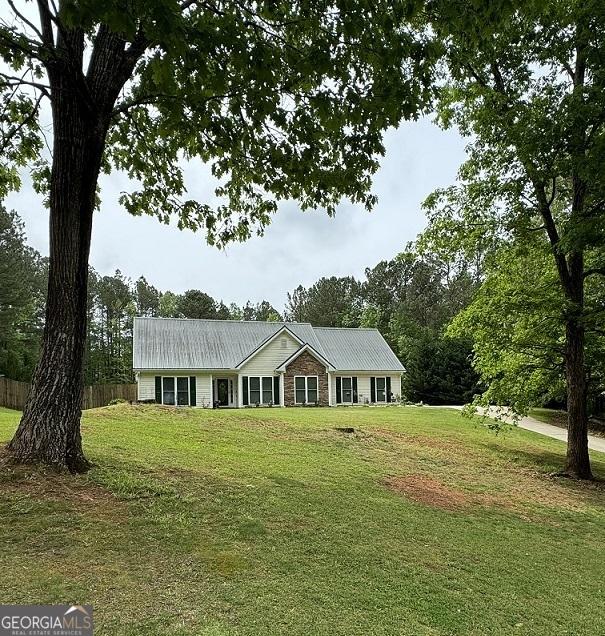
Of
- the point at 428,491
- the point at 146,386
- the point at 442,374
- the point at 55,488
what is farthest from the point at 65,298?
the point at 442,374

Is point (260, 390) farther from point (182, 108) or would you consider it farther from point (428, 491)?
point (182, 108)

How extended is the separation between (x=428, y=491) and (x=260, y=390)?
20.3 m

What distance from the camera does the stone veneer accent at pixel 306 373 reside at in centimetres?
2748

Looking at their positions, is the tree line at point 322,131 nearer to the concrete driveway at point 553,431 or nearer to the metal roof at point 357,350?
the concrete driveway at point 553,431

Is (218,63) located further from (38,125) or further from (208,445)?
(208,445)

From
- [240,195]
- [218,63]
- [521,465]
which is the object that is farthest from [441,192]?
[218,63]

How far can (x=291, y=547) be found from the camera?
456cm

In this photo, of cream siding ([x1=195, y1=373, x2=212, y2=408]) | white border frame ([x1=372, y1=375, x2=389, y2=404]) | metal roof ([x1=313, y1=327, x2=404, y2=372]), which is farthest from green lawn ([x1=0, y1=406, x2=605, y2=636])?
white border frame ([x1=372, y1=375, x2=389, y2=404])

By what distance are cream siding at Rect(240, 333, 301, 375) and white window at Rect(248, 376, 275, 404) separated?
345 millimetres

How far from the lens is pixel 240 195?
8.45 meters

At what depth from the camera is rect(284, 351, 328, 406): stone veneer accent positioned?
27.5 m

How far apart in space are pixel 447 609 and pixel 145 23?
185 inches

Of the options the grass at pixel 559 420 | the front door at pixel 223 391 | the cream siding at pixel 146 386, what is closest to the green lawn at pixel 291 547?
the grass at pixel 559 420

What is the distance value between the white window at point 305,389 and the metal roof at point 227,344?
82.2 inches
